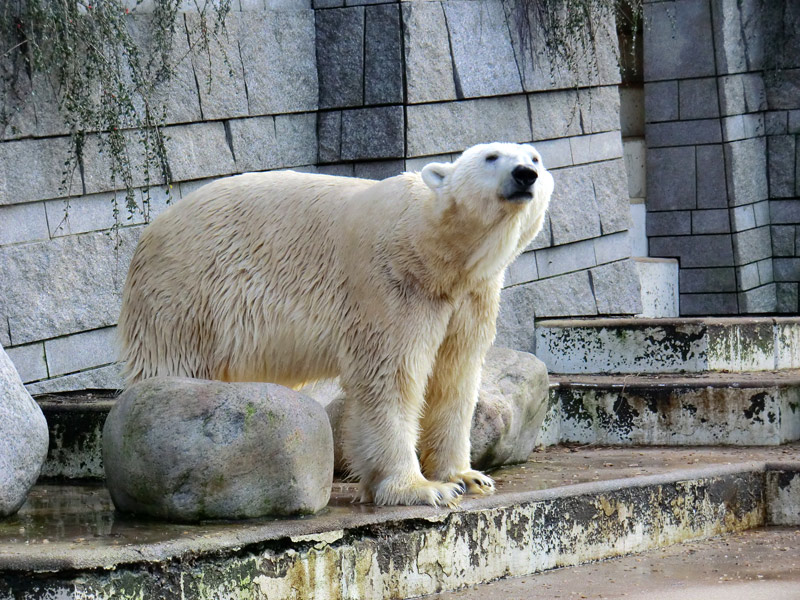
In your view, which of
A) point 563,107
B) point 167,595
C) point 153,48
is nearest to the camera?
point 167,595

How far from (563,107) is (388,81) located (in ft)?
4.77

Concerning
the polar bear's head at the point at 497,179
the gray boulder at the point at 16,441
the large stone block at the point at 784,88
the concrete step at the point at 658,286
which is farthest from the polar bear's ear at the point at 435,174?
the large stone block at the point at 784,88

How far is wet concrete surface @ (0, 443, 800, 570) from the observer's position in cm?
307

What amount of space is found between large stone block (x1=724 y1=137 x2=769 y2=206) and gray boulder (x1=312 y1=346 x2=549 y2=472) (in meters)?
3.95

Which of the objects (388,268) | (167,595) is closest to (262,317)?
(388,268)

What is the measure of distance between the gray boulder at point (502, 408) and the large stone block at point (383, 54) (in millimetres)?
1515

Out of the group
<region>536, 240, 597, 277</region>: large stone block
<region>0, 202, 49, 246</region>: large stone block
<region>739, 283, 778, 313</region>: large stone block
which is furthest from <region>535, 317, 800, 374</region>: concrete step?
<region>0, 202, 49, 246</region>: large stone block

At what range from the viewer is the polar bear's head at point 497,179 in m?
3.63

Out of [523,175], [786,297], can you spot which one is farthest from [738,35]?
[523,175]

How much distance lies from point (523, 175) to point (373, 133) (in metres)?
2.45

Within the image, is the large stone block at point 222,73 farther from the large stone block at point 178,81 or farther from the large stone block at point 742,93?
the large stone block at point 742,93

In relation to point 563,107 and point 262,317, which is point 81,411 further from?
point 563,107

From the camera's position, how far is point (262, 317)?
399cm

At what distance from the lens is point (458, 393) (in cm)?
408
